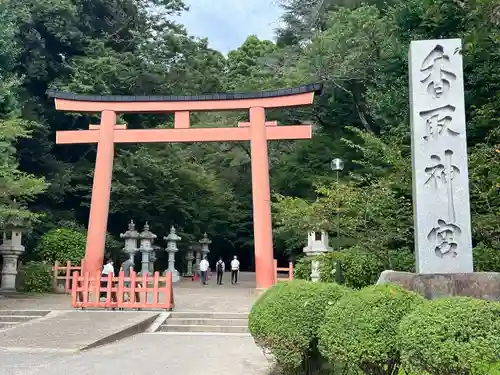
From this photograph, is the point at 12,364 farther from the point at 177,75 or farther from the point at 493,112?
the point at 177,75

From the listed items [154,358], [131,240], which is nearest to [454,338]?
[154,358]

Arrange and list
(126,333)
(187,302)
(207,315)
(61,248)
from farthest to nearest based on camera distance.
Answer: (61,248), (187,302), (207,315), (126,333)

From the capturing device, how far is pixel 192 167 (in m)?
24.8

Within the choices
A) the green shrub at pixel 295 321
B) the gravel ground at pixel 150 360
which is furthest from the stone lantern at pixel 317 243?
the green shrub at pixel 295 321

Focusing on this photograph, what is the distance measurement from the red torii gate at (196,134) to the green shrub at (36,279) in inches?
85.4

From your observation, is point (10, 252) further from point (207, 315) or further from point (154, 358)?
point (154, 358)

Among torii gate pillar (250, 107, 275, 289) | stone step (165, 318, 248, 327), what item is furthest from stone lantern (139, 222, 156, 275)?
stone step (165, 318, 248, 327)

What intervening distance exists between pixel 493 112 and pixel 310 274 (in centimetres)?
586

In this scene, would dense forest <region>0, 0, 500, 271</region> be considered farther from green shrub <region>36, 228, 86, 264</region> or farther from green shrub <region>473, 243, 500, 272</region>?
green shrub <region>36, 228, 86, 264</region>

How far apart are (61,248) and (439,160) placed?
13.7 metres

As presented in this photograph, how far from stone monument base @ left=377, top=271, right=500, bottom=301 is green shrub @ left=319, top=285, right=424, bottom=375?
275 cm

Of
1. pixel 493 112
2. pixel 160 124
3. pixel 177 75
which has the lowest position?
pixel 493 112

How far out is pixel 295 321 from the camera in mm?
4902

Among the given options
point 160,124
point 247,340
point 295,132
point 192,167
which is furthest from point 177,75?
point 247,340
